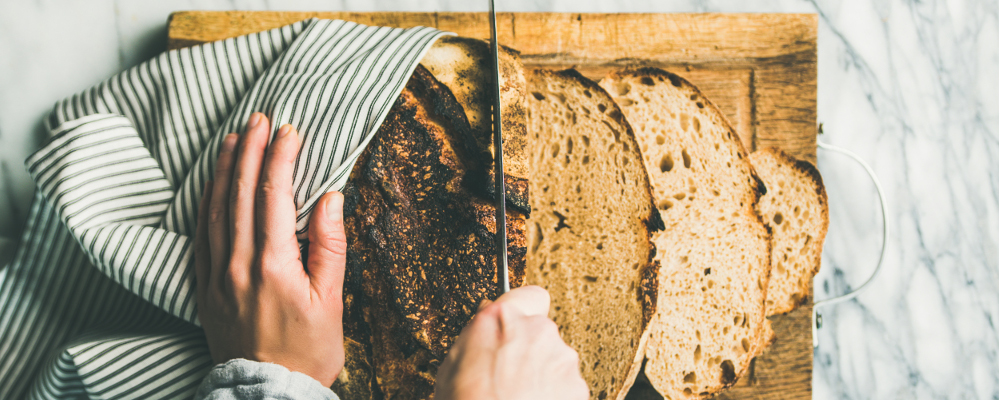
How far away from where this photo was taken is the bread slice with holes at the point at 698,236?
4.33 feet

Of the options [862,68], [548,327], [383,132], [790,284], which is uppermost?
[862,68]

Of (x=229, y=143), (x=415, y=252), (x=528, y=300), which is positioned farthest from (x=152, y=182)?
(x=528, y=300)

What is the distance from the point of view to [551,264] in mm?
1265

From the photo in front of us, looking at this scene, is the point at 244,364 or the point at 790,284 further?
the point at 790,284

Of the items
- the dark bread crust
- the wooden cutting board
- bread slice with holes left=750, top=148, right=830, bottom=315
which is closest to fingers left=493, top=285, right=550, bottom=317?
the dark bread crust

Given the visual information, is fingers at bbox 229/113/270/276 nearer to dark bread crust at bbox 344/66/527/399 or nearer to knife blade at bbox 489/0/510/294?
dark bread crust at bbox 344/66/527/399

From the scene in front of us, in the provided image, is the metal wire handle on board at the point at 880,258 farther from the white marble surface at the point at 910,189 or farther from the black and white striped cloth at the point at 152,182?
the black and white striped cloth at the point at 152,182

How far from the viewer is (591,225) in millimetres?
1260

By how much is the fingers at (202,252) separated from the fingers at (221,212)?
0.03 ft

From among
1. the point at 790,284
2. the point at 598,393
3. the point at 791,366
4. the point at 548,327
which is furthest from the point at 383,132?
the point at 791,366

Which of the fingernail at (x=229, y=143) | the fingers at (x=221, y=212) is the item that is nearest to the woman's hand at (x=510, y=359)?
the fingers at (x=221, y=212)

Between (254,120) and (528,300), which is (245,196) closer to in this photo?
(254,120)

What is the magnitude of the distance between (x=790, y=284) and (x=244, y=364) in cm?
139

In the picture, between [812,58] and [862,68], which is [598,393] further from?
[862,68]
